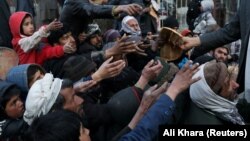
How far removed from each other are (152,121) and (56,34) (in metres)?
2.37

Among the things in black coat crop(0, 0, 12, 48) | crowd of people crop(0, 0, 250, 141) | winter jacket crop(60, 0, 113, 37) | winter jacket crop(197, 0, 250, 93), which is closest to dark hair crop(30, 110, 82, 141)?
crowd of people crop(0, 0, 250, 141)

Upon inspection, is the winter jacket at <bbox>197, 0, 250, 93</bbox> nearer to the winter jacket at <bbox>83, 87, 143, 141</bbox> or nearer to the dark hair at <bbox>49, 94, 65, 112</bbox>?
the winter jacket at <bbox>83, 87, 143, 141</bbox>

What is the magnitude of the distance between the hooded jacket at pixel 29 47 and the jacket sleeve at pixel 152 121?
204 centimetres

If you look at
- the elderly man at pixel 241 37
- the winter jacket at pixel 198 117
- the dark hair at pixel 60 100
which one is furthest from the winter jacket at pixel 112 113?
the elderly man at pixel 241 37

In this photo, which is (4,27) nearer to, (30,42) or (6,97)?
(30,42)

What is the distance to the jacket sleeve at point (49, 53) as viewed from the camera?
4.43 meters

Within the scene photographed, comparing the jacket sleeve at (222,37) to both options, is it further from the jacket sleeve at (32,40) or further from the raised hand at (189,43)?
the jacket sleeve at (32,40)

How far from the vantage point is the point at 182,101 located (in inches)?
114

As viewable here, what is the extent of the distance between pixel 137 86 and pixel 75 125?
840 mm

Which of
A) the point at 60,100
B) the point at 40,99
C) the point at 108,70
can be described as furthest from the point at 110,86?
the point at 40,99

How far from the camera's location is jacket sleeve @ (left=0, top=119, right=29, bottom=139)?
2.90 meters

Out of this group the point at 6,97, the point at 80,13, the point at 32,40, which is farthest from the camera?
the point at 80,13

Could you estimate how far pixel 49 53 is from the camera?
4496 mm

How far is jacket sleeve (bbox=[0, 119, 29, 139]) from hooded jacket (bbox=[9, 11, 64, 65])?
1.46 m
